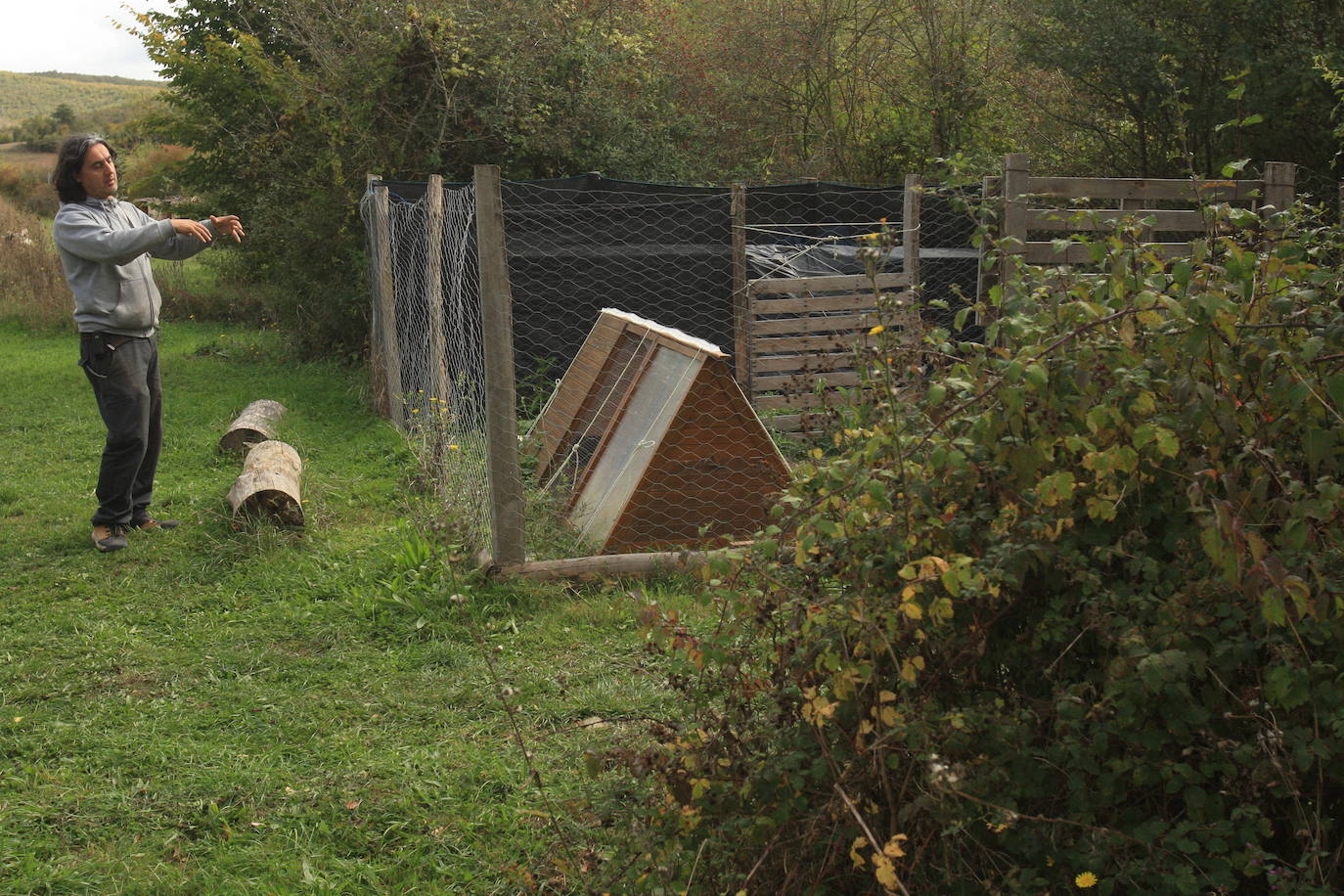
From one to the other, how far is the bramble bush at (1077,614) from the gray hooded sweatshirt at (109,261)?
428 centimetres

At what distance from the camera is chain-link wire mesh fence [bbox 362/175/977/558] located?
526 cm

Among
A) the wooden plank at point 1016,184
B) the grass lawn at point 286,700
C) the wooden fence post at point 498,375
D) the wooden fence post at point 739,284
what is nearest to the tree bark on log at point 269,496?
the grass lawn at point 286,700

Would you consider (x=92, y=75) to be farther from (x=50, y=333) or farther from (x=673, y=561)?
(x=673, y=561)

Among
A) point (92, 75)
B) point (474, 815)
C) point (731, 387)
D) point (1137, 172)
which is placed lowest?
point (474, 815)

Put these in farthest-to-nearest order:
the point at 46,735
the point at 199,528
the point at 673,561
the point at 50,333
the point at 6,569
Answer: the point at 50,333 → the point at 199,528 → the point at 6,569 → the point at 673,561 → the point at 46,735

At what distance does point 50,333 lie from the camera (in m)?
14.8

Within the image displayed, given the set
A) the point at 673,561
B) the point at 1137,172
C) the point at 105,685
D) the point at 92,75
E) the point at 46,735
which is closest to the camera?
the point at 46,735

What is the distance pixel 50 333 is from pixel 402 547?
11853 millimetres

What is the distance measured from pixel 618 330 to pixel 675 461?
119 centimetres

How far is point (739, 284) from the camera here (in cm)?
857

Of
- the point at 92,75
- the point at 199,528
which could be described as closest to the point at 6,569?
the point at 199,528

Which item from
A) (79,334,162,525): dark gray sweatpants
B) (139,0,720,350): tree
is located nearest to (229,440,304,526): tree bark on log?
(79,334,162,525): dark gray sweatpants

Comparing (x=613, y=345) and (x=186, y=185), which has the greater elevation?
(x=186, y=185)

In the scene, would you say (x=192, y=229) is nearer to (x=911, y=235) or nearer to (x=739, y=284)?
(x=739, y=284)
